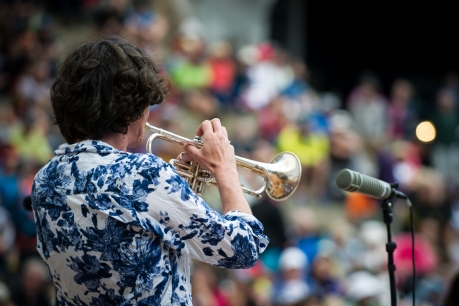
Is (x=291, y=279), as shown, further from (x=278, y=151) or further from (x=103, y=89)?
(x=103, y=89)

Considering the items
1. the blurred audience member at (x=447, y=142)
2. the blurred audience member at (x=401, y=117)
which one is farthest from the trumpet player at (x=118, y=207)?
the blurred audience member at (x=447, y=142)

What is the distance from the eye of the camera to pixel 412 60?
17.0m

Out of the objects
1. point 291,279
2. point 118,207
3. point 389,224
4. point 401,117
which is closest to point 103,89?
point 118,207

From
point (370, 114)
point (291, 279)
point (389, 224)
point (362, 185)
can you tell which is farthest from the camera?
point (370, 114)

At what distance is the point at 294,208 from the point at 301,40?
7310 millimetres

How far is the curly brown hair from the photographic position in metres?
2.27

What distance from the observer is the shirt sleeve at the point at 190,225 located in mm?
2219

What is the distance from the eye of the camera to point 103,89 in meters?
2.27

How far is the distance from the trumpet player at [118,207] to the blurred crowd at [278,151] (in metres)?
3.02

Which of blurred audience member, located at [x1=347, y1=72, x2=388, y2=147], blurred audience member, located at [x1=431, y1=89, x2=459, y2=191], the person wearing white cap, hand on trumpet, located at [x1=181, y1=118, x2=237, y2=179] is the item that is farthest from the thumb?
blurred audience member, located at [x1=431, y1=89, x2=459, y2=191]

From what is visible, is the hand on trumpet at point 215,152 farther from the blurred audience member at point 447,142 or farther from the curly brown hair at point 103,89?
the blurred audience member at point 447,142

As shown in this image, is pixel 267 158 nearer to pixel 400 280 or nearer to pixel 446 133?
pixel 400 280

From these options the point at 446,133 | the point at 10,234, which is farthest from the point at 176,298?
the point at 446,133

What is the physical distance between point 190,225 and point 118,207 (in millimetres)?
233
